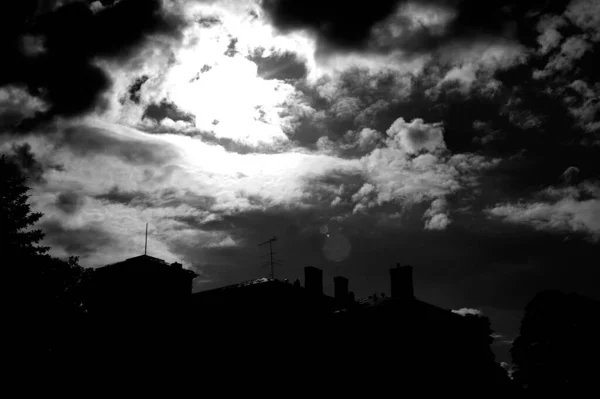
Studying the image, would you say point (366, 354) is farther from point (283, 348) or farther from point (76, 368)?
point (76, 368)

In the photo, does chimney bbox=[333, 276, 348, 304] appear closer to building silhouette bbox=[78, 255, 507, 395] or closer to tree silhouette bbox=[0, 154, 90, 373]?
building silhouette bbox=[78, 255, 507, 395]

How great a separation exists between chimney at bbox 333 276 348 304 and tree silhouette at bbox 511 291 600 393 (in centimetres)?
1384

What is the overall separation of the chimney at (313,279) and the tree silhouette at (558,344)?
1648 centimetres

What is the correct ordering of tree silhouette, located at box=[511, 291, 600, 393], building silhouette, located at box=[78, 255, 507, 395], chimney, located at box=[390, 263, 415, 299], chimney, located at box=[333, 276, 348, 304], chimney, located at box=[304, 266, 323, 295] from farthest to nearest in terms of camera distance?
chimney, located at box=[333, 276, 348, 304] → chimney, located at box=[304, 266, 323, 295] → tree silhouette, located at box=[511, 291, 600, 393] → chimney, located at box=[390, 263, 415, 299] → building silhouette, located at box=[78, 255, 507, 395]

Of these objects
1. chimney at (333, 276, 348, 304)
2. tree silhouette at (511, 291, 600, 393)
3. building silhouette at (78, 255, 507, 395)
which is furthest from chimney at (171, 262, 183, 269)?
tree silhouette at (511, 291, 600, 393)

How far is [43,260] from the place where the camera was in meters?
38.9

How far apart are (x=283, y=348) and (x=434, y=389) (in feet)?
30.7

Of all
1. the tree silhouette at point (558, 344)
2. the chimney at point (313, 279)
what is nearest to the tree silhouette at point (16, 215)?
the chimney at point (313, 279)

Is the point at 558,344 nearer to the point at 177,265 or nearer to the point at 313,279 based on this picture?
the point at 313,279

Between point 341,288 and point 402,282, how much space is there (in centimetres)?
918

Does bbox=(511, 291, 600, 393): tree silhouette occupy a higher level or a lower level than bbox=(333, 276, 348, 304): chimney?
lower

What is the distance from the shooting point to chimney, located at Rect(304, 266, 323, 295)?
37.8m

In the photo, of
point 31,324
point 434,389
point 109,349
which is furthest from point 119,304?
point 434,389

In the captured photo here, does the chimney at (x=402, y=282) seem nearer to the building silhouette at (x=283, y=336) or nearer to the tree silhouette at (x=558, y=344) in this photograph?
the building silhouette at (x=283, y=336)
